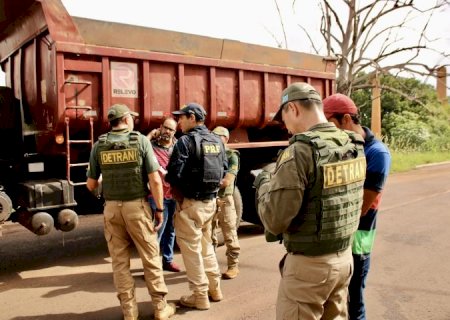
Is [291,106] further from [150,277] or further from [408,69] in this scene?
[408,69]

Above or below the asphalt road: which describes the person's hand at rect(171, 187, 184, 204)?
above

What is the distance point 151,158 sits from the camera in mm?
3521

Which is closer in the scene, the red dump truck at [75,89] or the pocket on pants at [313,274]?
the pocket on pants at [313,274]

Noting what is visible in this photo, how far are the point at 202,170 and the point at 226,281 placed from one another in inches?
56.7

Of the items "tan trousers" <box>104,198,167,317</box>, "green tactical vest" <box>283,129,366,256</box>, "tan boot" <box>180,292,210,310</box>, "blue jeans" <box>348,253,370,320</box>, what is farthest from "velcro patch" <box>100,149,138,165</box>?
"blue jeans" <box>348,253,370,320</box>

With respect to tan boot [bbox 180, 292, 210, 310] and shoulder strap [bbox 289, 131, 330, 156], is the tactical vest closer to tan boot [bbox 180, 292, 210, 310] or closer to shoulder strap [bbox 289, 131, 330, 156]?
tan boot [bbox 180, 292, 210, 310]

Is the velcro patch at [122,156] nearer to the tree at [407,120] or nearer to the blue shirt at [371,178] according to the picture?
the blue shirt at [371,178]

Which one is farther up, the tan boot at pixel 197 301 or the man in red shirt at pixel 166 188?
the man in red shirt at pixel 166 188

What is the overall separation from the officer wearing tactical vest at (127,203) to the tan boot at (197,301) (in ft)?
1.06

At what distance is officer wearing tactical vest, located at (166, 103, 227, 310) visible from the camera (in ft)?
12.4

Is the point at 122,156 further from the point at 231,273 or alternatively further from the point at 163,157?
the point at 231,273

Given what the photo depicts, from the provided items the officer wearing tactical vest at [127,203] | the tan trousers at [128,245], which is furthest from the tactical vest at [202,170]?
the tan trousers at [128,245]

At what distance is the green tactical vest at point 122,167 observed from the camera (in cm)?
345

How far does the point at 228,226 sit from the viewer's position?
4.68m
